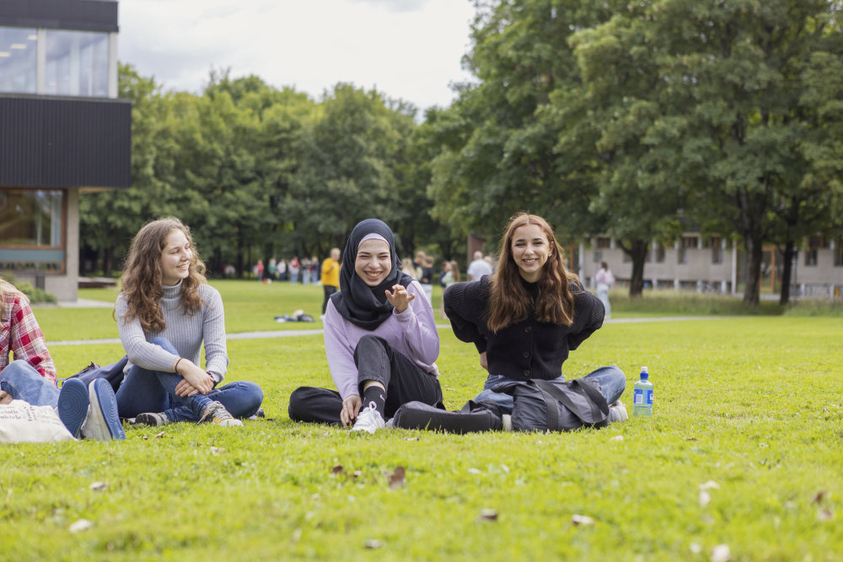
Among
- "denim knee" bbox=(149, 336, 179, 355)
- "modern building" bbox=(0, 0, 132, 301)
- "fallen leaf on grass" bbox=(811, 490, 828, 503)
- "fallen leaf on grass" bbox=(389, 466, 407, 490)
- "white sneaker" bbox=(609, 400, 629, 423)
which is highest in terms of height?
"modern building" bbox=(0, 0, 132, 301)

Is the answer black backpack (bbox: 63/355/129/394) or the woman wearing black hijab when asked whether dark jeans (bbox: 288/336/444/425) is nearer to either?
the woman wearing black hijab

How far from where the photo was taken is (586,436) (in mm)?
5562

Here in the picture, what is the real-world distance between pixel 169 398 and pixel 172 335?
504 millimetres

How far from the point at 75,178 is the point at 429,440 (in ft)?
83.2

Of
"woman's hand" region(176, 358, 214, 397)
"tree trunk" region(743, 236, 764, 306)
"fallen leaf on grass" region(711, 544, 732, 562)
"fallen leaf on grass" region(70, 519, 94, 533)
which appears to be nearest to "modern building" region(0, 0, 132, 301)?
"tree trunk" region(743, 236, 764, 306)

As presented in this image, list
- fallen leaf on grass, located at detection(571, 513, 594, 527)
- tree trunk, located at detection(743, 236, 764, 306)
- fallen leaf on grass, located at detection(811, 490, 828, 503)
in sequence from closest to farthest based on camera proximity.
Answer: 1. fallen leaf on grass, located at detection(571, 513, 594, 527)
2. fallen leaf on grass, located at detection(811, 490, 828, 503)
3. tree trunk, located at detection(743, 236, 764, 306)

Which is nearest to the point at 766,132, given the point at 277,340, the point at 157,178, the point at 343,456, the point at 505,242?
the point at 277,340

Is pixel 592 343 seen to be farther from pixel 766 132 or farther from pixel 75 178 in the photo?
pixel 75 178

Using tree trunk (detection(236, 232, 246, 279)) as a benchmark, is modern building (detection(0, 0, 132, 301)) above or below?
above

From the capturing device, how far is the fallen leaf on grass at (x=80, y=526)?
354 cm

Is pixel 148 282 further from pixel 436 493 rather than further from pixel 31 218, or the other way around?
pixel 31 218

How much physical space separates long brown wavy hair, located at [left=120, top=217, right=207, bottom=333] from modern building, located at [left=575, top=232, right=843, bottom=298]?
49330 millimetres

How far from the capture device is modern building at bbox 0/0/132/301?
88.9 ft

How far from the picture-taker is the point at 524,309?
6043 mm
